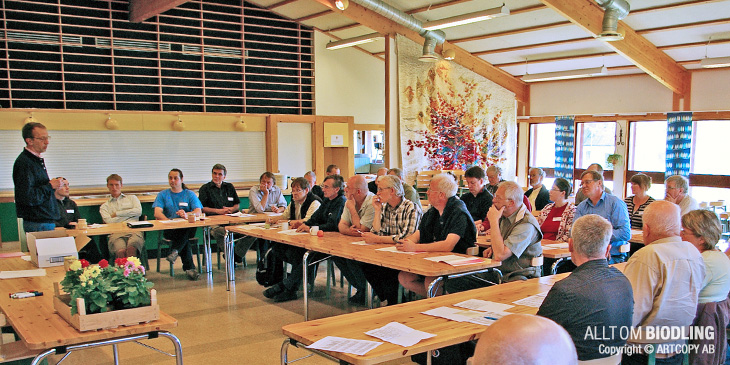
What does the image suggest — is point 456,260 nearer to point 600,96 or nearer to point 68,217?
point 68,217

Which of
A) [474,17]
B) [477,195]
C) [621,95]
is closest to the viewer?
[477,195]

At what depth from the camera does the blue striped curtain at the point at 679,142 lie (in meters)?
10.9

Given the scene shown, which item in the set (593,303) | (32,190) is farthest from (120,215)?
(593,303)

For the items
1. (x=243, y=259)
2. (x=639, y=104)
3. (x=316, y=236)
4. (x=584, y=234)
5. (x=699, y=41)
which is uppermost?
(x=699, y=41)

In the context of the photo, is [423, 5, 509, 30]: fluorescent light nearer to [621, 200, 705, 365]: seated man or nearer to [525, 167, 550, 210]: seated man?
[525, 167, 550, 210]: seated man

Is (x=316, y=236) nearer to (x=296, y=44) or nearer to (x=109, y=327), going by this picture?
(x=109, y=327)

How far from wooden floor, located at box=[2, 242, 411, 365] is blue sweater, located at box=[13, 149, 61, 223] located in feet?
4.19

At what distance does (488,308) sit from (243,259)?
546 cm

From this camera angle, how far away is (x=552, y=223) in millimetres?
5652

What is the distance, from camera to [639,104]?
11.6 meters

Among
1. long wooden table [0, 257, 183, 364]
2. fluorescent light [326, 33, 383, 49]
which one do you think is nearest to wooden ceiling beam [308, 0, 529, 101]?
fluorescent light [326, 33, 383, 49]

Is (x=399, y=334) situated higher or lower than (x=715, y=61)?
lower

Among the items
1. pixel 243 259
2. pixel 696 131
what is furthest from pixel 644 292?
pixel 696 131

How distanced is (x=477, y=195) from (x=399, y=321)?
385 cm
